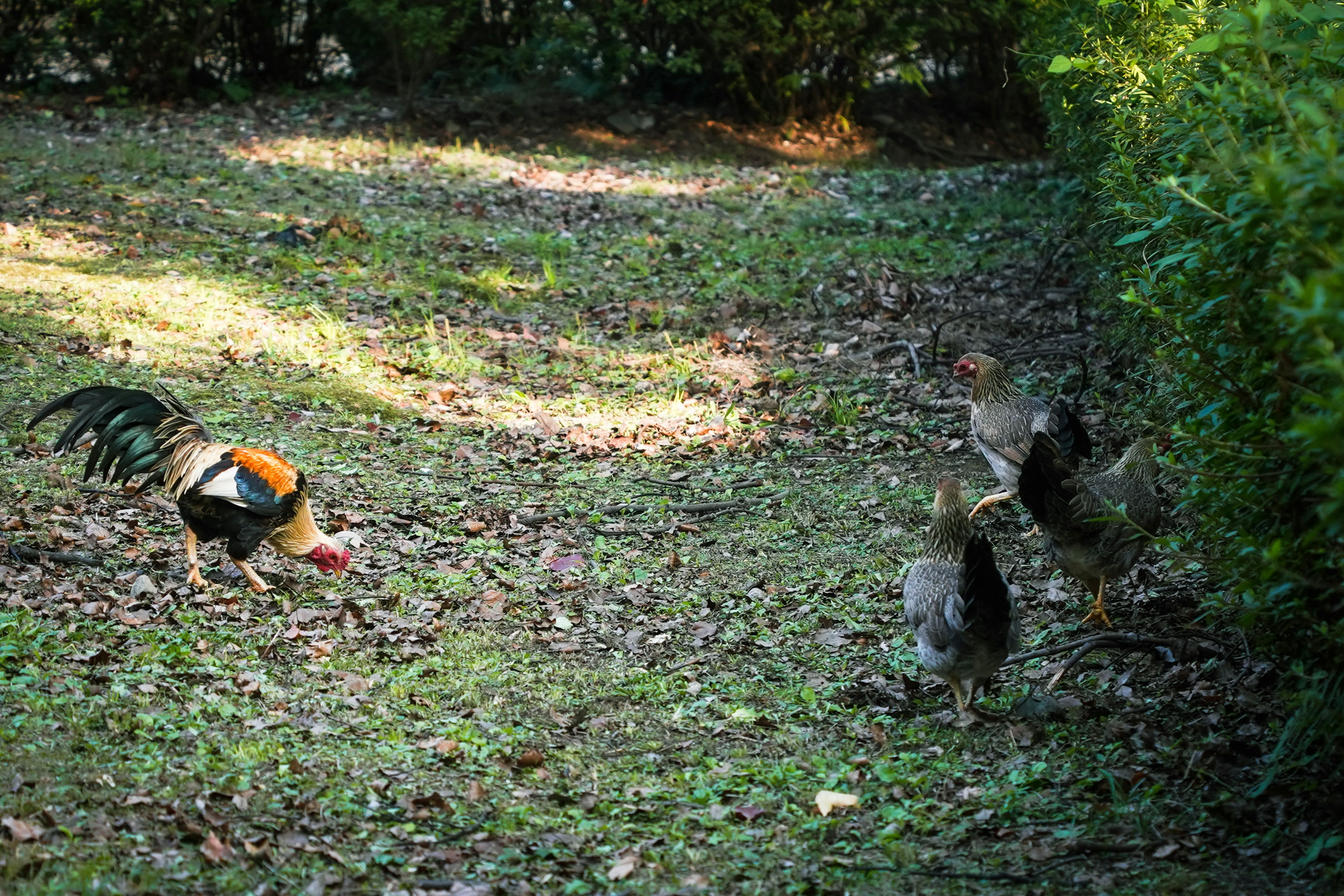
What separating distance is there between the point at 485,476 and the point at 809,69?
1219 cm

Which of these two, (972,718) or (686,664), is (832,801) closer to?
(972,718)

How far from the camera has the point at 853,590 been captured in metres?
6.18

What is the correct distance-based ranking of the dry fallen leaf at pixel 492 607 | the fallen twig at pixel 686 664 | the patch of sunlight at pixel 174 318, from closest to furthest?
the fallen twig at pixel 686 664 < the dry fallen leaf at pixel 492 607 < the patch of sunlight at pixel 174 318

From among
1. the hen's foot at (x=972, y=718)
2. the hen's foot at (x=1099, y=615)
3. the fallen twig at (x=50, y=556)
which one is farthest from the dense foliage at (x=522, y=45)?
the hen's foot at (x=972, y=718)

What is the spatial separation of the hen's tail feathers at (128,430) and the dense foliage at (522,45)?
34.9 feet

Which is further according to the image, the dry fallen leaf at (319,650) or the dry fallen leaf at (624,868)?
the dry fallen leaf at (319,650)

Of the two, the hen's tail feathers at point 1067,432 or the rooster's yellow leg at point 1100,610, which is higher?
the hen's tail feathers at point 1067,432

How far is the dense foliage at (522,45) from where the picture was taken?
1609cm

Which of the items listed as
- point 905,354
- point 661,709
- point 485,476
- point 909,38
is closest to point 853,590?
point 661,709

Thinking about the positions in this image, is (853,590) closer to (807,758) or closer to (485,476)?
(807,758)

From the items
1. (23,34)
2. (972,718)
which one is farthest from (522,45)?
(972,718)

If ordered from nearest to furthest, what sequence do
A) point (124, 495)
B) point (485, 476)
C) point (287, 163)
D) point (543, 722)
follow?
point (543, 722)
point (124, 495)
point (485, 476)
point (287, 163)

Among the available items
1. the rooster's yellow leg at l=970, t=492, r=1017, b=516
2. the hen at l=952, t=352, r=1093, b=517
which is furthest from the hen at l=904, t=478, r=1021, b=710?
the rooster's yellow leg at l=970, t=492, r=1017, b=516

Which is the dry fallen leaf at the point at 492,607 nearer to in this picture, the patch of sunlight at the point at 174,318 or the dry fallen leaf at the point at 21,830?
the dry fallen leaf at the point at 21,830
